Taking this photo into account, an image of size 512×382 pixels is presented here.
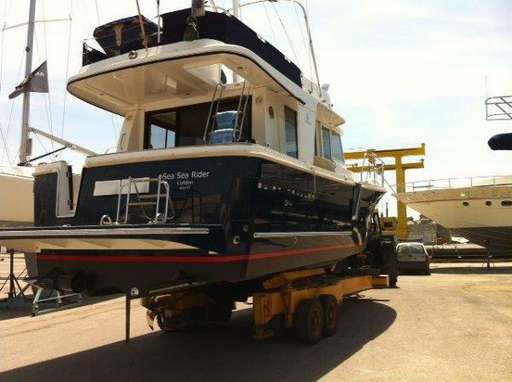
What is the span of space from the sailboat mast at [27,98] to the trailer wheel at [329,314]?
8.71m

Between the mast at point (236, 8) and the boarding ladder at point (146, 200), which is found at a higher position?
the mast at point (236, 8)

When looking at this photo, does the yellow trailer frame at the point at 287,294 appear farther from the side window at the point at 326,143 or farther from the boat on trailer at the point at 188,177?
the side window at the point at 326,143

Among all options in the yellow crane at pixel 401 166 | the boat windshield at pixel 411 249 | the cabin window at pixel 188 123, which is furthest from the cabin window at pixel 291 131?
the yellow crane at pixel 401 166

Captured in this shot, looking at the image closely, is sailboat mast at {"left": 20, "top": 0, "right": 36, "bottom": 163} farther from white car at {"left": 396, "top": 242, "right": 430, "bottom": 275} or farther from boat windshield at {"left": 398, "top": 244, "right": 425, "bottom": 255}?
boat windshield at {"left": 398, "top": 244, "right": 425, "bottom": 255}

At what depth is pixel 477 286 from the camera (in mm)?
14391

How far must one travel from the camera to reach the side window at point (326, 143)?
28.7ft

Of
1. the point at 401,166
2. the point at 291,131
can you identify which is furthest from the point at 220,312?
the point at 401,166

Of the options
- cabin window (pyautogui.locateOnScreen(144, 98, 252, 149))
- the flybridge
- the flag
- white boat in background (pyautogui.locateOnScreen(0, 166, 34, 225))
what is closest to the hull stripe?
cabin window (pyautogui.locateOnScreen(144, 98, 252, 149))

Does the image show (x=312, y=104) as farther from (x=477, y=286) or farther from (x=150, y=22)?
(x=477, y=286)

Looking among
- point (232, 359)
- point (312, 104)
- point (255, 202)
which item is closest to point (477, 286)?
point (312, 104)

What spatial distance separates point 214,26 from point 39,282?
11.8ft

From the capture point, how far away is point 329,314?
787 centimetres

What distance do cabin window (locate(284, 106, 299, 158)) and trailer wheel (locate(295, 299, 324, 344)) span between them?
2060mm

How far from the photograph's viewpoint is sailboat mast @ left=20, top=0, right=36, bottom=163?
45.2ft
